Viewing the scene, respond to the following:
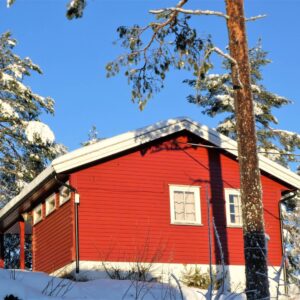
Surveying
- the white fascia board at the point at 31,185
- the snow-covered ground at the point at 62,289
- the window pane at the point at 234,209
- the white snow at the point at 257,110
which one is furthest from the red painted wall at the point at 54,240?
the white snow at the point at 257,110

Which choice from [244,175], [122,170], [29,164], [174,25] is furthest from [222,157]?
[29,164]

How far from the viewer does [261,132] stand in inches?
1270

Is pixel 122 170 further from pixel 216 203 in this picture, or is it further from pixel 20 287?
pixel 20 287

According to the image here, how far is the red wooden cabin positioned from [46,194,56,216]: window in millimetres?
38

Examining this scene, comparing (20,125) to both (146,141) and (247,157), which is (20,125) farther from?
(247,157)

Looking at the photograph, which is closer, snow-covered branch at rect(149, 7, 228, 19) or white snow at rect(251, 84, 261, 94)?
snow-covered branch at rect(149, 7, 228, 19)

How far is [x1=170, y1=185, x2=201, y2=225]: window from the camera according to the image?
61.8 feet

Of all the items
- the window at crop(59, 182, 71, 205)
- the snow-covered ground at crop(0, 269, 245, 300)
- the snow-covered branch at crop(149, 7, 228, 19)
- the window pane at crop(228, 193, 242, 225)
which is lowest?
the snow-covered ground at crop(0, 269, 245, 300)

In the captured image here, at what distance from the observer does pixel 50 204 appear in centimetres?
2033

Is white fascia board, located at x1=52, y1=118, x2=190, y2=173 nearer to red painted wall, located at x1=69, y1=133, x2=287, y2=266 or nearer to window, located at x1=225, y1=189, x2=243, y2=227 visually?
red painted wall, located at x1=69, y1=133, x2=287, y2=266

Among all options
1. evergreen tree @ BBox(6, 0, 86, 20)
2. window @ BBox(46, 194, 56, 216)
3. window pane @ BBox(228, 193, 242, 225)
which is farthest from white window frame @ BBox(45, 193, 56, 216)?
evergreen tree @ BBox(6, 0, 86, 20)

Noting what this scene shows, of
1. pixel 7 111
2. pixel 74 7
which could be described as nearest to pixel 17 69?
pixel 7 111

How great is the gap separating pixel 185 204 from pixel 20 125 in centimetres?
1102

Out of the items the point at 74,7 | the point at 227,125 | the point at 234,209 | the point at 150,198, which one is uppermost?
the point at 227,125
